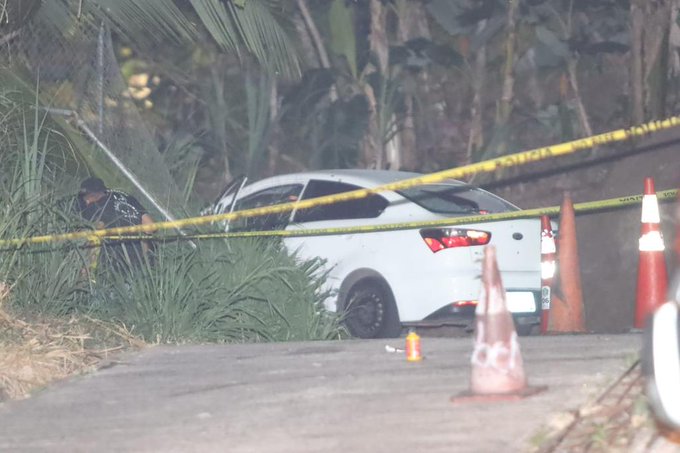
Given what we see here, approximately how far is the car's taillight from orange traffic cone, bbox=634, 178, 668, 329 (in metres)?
1.57

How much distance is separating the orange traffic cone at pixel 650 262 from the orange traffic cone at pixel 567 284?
94 cm

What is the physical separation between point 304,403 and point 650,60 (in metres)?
10.5

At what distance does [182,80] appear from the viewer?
2511 cm

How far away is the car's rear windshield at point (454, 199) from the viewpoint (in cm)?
1099

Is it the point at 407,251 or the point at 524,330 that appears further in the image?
the point at 524,330

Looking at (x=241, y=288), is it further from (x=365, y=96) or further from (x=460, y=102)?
(x=460, y=102)

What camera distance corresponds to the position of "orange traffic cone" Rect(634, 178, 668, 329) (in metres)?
9.19

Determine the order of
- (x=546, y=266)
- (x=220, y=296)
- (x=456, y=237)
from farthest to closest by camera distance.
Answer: (x=456, y=237) < (x=546, y=266) < (x=220, y=296)

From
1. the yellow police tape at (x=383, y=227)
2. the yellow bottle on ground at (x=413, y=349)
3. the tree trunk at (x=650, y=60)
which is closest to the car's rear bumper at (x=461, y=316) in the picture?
the yellow police tape at (x=383, y=227)

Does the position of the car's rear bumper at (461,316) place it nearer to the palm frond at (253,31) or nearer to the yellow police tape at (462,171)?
the yellow police tape at (462,171)

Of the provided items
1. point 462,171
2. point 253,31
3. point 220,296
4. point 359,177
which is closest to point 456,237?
point 359,177

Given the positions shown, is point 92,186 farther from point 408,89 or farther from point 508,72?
point 408,89

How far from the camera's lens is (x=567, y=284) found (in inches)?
403

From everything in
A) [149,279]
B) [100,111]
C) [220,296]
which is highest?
[100,111]
